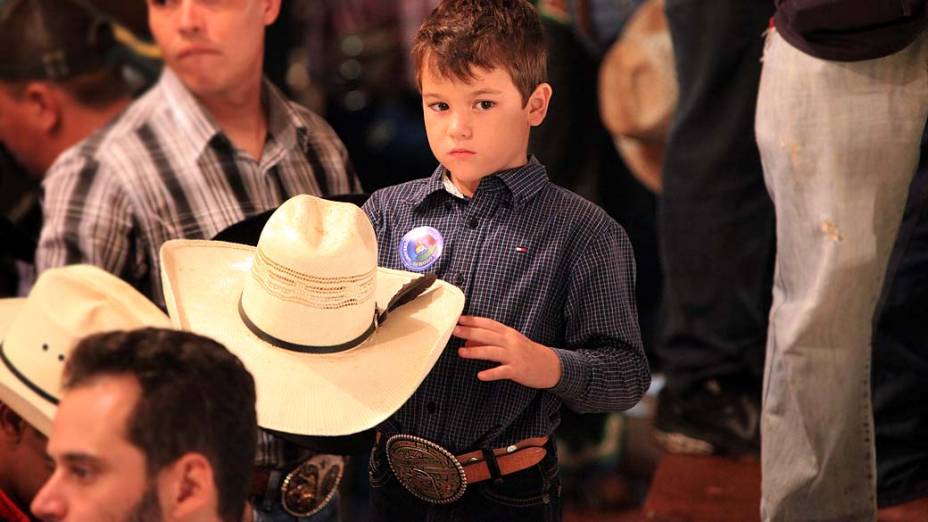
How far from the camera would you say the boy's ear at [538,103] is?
6.15 feet

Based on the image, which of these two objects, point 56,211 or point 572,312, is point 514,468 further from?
point 56,211

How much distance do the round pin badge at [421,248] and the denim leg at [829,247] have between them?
2.00ft

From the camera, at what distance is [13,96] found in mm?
3512

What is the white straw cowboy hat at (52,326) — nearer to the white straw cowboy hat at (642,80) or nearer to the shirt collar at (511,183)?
the shirt collar at (511,183)

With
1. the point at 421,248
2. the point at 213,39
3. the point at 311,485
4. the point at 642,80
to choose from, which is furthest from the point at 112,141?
the point at 642,80

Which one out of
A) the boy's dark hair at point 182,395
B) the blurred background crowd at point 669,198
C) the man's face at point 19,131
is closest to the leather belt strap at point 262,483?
the blurred background crowd at point 669,198

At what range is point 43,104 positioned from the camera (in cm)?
350

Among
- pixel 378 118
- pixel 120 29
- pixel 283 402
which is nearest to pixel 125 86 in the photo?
pixel 120 29

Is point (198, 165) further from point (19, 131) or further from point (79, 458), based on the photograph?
point (19, 131)

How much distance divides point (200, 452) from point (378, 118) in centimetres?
238

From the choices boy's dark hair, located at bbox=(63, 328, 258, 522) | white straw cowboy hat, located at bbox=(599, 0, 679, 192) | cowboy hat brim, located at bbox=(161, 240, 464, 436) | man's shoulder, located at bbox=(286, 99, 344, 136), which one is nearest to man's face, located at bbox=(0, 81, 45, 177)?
man's shoulder, located at bbox=(286, 99, 344, 136)

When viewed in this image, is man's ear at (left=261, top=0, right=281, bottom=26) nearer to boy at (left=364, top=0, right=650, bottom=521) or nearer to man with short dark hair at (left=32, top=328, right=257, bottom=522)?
boy at (left=364, top=0, right=650, bottom=521)

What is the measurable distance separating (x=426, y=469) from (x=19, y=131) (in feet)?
6.72

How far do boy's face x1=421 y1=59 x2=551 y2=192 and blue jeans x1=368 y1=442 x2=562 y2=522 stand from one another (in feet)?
1.39
